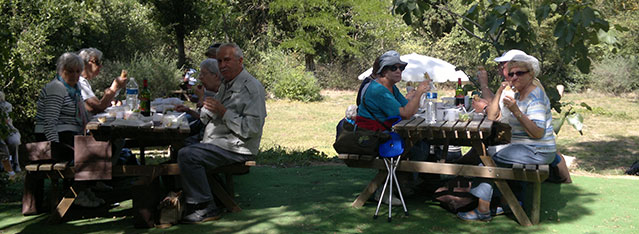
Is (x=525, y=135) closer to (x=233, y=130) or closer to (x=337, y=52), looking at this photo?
(x=233, y=130)

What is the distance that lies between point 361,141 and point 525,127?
1.32 meters

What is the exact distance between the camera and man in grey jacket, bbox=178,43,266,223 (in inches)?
189

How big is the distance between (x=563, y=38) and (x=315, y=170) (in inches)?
123

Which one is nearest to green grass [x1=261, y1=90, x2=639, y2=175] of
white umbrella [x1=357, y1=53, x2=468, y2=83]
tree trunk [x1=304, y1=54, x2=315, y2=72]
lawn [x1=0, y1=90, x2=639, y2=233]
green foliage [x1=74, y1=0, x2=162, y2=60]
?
lawn [x1=0, y1=90, x2=639, y2=233]

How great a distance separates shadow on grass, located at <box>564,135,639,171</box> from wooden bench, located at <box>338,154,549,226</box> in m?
4.39

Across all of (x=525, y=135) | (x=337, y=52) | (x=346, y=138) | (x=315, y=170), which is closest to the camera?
(x=525, y=135)

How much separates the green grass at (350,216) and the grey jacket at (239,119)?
0.61 m

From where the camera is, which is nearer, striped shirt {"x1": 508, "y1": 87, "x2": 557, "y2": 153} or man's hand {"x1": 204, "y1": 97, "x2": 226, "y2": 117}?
striped shirt {"x1": 508, "y1": 87, "x2": 557, "y2": 153}

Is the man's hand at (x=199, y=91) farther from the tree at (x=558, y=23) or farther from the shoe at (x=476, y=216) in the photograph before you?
the shoe at (x=476, y=216)

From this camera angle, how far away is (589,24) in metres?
5.85


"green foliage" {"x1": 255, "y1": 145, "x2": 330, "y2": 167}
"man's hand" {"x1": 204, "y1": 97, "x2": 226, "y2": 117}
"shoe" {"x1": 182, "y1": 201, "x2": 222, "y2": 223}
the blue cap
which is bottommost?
"green foliage" {"x1": 255, "y1": 145, "x2": 330, "y2": 167}

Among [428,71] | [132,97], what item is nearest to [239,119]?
[132,97]

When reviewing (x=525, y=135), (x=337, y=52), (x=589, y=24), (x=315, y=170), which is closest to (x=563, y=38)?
(x=589, y=24)

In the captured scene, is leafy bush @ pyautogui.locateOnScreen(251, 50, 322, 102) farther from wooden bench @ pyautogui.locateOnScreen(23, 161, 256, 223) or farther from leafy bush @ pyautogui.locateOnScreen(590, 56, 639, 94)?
wooden bench @ pyautogui.locateOnScreen(23, 161, 256, 223)
